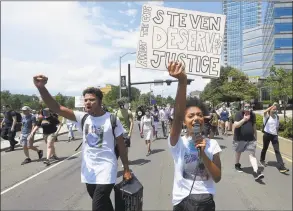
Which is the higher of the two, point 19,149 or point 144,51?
point 144,51

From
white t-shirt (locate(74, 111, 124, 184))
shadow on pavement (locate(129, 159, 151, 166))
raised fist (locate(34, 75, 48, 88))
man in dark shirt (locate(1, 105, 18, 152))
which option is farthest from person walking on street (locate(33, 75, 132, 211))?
man in dark shirt (locate(1, 105, 18, 152))

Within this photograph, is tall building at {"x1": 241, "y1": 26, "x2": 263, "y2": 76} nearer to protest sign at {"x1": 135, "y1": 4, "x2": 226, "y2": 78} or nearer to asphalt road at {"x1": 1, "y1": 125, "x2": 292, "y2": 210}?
protest sign at {"x1": 135, "y1": 4, "x2": 226, "y2": 78}

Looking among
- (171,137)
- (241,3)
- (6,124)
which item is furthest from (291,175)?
(6,124)

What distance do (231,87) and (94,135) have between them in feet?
5.86

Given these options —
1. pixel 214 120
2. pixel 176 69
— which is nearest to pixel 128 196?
pixel 214 120

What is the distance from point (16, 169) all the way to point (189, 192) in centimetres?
832

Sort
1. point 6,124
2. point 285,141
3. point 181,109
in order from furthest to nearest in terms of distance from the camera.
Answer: point 6,124
point 285,141
point 181,109

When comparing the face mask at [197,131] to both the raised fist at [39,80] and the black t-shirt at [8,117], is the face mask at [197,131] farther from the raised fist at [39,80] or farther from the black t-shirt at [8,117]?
the black t-shirt at [8,117]

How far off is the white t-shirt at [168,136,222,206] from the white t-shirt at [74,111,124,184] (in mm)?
1135

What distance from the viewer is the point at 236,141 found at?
1979mm

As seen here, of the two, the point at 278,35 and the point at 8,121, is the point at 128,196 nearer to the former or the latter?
the point at 278,35

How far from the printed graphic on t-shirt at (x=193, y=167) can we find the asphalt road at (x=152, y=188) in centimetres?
199

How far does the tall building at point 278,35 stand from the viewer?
143 centimetres

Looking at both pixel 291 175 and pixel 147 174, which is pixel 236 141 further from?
pixel 147 174
